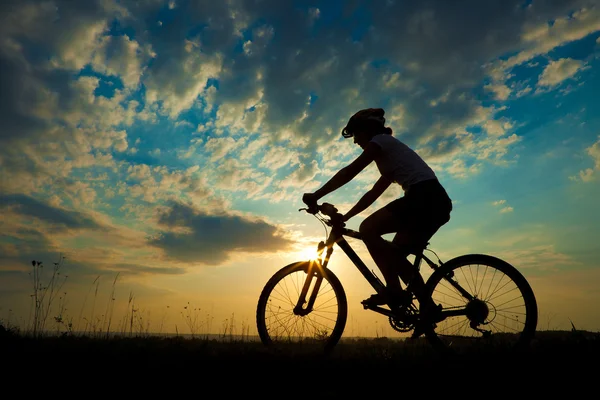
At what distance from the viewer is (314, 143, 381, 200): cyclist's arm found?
17.6ft

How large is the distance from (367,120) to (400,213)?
1423 mm

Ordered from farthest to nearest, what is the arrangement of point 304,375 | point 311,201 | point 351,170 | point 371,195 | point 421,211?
point 311,201
point 371,195
point 351,170
point 421,211
point 304,375

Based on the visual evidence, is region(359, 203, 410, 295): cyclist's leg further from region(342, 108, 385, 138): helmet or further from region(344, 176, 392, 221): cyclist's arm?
region(342, 108, 385, 138): helmet

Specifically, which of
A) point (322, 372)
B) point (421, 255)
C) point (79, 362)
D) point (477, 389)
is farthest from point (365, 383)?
point (79, 362)

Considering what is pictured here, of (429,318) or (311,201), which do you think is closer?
(429,318)

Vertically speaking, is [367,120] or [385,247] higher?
[367,120]

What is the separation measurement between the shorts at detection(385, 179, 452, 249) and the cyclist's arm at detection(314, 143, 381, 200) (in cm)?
63

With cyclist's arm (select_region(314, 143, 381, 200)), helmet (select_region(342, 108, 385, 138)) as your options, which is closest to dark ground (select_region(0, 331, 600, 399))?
cyclist's arm (select_region(314, 143, 381, 200))

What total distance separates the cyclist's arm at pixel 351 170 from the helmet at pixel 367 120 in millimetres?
526

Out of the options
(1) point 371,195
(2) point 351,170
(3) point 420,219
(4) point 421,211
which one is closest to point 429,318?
(3) point 420,219

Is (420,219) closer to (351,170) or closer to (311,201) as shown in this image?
(351,170)

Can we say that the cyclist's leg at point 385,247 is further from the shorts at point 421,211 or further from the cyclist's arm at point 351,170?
the cyclist's arm at point 351,170

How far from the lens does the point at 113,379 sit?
3406 mm

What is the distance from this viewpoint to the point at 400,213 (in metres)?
5.30
